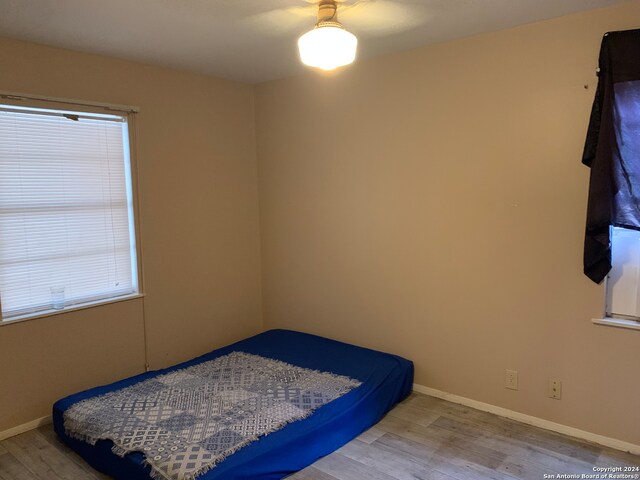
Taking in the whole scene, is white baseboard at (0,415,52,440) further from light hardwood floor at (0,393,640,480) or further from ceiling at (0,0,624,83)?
ceiling at (0,0,624,83)

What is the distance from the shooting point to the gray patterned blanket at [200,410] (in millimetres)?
2227

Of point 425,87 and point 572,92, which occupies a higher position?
point 425,87

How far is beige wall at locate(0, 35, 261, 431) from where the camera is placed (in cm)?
288

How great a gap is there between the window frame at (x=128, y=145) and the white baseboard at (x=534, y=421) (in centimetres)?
217

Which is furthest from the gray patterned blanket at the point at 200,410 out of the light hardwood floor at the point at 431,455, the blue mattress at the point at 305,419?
the light hardwood floor at the point at 431,455

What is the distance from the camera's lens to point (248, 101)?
4082 mm

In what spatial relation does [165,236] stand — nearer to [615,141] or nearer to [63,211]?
[63,211]

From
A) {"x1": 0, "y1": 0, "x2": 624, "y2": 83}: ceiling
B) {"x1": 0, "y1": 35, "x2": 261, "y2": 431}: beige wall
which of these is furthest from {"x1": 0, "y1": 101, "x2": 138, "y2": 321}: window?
{"x1": 0, "y1": 0, "x2": 624, "y2": 83}: ceiling

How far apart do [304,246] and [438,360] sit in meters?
1.40

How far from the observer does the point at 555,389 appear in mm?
2736

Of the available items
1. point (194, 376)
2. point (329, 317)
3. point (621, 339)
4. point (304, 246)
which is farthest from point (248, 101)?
point (621, 339)

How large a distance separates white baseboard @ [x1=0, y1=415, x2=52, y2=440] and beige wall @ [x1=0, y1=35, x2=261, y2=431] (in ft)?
0.12

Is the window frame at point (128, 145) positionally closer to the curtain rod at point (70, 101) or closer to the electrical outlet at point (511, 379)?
the curtain rod at point (70, 101)

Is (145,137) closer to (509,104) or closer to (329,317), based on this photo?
(329,317)
